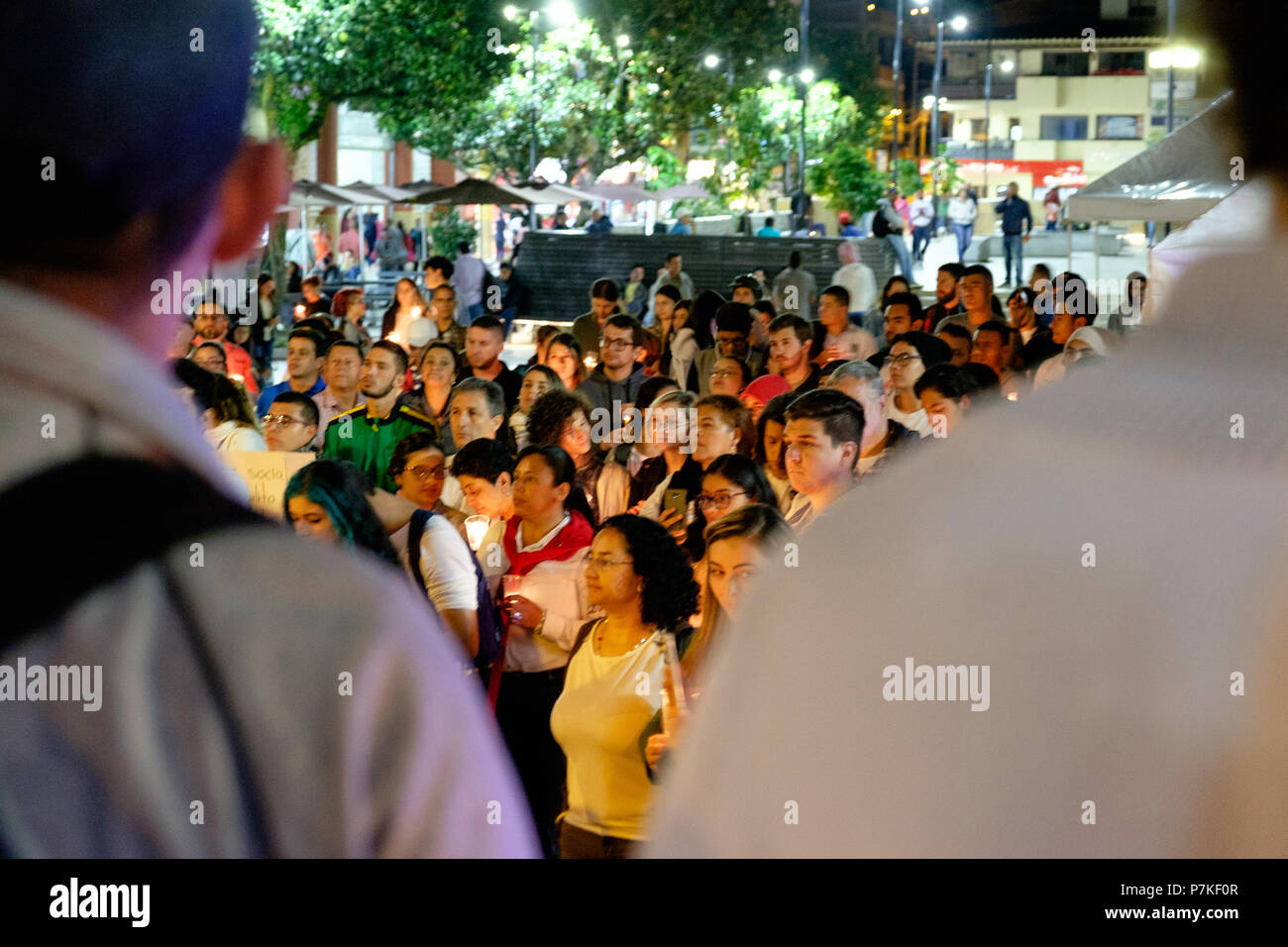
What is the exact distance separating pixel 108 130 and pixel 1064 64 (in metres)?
87.2

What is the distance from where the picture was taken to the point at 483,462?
589 centimetres

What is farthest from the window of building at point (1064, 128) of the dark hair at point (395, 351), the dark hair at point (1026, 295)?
the dark hair at point (395, 351)

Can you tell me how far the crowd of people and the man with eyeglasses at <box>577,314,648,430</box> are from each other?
0.05 feet

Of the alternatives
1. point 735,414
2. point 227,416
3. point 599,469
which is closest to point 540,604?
point 735,414

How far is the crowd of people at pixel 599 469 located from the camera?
14.0 ft

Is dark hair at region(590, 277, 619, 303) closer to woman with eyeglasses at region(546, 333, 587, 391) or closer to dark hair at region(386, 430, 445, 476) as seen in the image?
woman with eyeglasses at region(546, 333, 587, 391)

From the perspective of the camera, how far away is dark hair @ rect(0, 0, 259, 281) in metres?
0.74

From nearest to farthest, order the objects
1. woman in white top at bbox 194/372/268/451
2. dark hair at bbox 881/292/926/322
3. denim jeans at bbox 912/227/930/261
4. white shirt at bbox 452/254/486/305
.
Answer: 1. woman in white top at bbox 194/372/268/451
2. dark hair at bbox 881/292/926/322
3. white shirt at bbox 452/254/486/305
4. denim jeans at bbox 912/227/930/261

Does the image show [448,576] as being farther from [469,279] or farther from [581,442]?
[469,279]

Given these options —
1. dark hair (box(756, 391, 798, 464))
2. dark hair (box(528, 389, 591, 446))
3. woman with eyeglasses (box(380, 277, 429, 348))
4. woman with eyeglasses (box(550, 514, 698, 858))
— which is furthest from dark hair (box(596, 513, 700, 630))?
woman with eyeglasses (box(380, 277, 429, 348))

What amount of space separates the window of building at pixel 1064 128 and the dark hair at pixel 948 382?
77.3m

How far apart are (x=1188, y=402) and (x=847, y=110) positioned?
164ft

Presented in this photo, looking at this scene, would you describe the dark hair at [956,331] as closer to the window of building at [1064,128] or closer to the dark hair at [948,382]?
the dark hair at [948,382]
